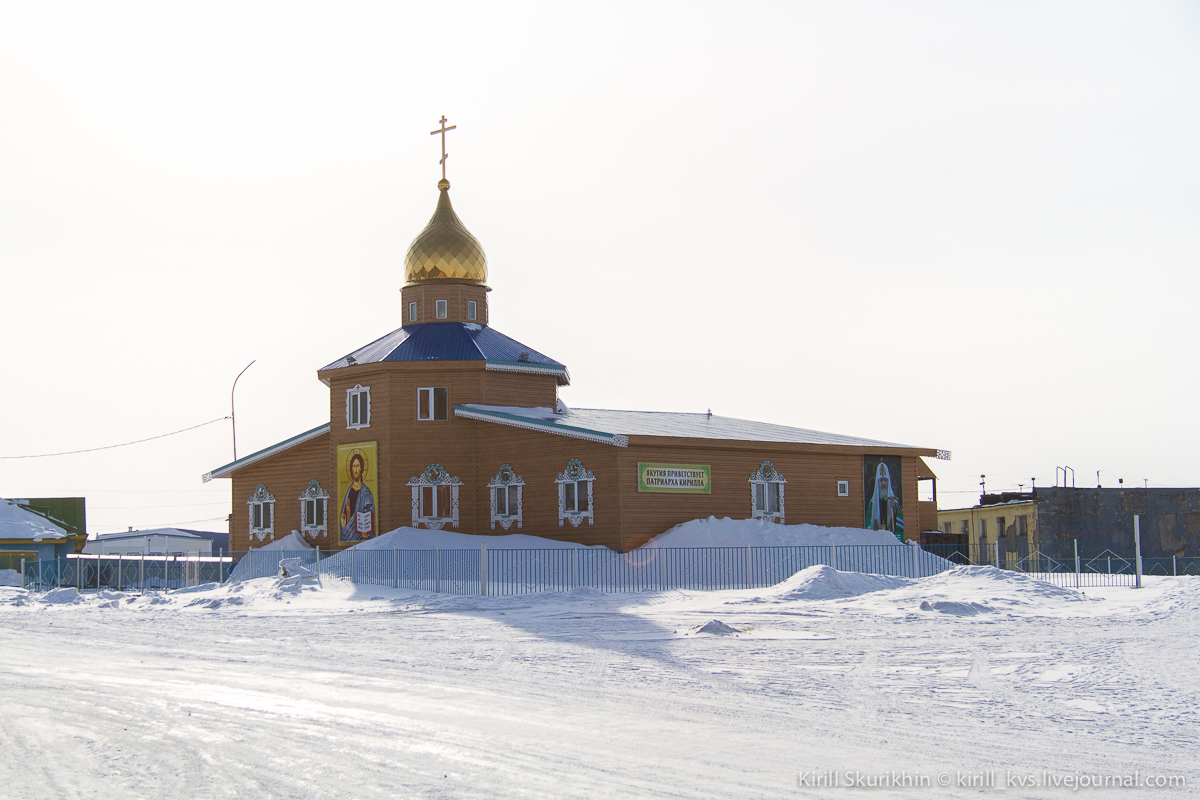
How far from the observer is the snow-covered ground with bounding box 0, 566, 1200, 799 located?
796 centimetres

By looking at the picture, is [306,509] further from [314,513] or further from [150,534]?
[150,534]

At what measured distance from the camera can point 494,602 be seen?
22938 millimetres

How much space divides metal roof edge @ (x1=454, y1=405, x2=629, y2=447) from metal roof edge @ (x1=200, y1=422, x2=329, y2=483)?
4.87 meters

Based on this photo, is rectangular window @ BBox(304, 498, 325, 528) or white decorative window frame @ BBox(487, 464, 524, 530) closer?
white decorative window frame @ BBox(487, 464, 524, 530)

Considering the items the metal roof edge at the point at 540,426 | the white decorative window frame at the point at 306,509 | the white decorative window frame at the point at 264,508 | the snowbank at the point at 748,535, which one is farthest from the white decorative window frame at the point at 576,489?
the white decorative window frame at the point at 264,508

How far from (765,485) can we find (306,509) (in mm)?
13802

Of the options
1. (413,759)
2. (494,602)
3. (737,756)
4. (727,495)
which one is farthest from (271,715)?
(727,495)

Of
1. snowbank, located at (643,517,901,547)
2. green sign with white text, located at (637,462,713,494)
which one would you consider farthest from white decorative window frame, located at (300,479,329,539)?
snowbank, located at (643,517,901,547)

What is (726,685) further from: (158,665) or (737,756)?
(158,665)

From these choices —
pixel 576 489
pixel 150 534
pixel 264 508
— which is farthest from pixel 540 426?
pixel 150 534

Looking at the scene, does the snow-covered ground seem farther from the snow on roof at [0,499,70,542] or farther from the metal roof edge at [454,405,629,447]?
the snow on roof at [0,499,70,542]

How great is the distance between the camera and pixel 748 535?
30.3 meters

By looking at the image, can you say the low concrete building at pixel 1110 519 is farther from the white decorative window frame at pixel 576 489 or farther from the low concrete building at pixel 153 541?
the low concrete building at pixel 153 541

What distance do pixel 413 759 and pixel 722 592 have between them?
16.6m
